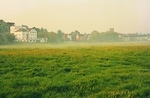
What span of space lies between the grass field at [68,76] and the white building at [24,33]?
30cm

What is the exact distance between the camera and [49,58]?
27.4ft

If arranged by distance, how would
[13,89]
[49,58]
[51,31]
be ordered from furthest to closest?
1. [51,31]
2. [49,58]
3. [13,89]

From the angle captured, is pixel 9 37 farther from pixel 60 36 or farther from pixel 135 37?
pixel 135 37

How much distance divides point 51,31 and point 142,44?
175 inches

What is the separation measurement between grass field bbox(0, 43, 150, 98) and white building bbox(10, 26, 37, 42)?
0.98 ft

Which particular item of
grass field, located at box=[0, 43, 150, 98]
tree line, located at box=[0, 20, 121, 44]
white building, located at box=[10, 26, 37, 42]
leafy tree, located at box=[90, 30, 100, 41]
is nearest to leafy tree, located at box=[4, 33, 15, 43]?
tree line, located at box=[0, 20, 121, 44]

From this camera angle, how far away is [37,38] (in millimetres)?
9656

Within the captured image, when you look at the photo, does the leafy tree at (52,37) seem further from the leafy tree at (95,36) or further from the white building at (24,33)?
the leafy tree at (95,36)

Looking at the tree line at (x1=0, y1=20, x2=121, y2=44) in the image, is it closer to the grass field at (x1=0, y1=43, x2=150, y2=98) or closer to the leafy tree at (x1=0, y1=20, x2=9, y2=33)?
the leafy tree at (x1=0, y1=20, x2=9, y2=33)

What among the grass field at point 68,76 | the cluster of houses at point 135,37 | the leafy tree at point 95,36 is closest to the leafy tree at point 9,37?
the grass field at point 68,76

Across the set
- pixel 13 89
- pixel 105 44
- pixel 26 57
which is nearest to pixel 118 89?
pixel 13 89

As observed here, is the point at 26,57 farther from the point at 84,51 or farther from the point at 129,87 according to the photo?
the point at 129,87

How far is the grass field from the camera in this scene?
420cm

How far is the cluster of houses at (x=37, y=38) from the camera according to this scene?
8.82 metres
